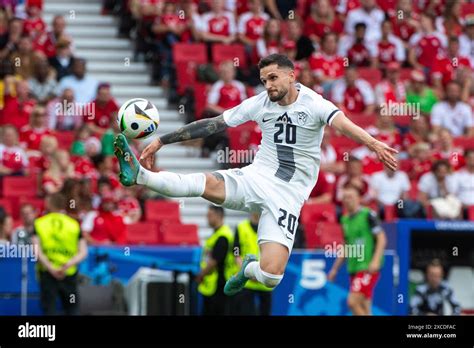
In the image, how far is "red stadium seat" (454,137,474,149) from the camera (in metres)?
21.8

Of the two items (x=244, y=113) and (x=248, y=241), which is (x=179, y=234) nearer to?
(x=248, y=241)

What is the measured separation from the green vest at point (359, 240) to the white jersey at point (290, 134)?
4491 millimetres

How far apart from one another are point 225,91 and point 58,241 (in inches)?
180

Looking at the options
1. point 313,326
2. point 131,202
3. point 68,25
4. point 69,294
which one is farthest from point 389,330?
point 68,25

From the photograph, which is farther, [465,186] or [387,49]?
[387,49]

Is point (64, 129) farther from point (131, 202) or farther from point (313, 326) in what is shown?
point (313, 326)

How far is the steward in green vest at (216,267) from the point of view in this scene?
56.1 ft

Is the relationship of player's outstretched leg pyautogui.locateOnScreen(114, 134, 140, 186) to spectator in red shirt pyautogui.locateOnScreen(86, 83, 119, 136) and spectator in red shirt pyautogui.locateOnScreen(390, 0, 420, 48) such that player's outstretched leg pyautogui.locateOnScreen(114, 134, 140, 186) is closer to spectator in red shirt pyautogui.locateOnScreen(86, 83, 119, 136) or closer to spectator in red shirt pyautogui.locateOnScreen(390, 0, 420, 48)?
spectator in red shirt pyautogui.locateOnScreen(86, 83, 119, 136)

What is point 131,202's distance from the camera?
19.4 meters

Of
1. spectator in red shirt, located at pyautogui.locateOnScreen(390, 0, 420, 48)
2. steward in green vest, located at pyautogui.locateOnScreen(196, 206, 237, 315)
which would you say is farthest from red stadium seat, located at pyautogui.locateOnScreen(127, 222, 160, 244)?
spectator in red shirt, located at pyautogui.locateOnScreen(390, 0, 420, 48)

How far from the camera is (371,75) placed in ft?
74.6

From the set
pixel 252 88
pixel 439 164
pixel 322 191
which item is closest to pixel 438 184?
pixel 439 164

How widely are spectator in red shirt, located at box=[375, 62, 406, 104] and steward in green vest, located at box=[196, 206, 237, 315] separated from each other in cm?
523

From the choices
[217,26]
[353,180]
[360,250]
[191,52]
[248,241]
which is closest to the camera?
[248,241]
